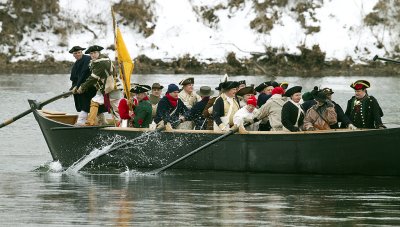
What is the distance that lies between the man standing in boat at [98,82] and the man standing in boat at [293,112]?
11.0 ft

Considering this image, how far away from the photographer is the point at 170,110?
20.9 metres

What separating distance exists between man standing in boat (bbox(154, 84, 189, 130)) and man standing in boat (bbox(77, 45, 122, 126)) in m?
1.28

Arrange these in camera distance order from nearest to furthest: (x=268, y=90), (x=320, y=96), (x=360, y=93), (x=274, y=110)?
(x=320, y=96)
(x=360, y=93)
(x=274, y=110)
(x=268, y=90)

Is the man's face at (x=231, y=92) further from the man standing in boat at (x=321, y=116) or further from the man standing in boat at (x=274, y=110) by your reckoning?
the man standing in boat at (x=321, y=116)

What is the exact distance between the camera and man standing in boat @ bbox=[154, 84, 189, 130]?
2075cm

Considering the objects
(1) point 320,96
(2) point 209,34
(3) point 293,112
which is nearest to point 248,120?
(3) point 293,112

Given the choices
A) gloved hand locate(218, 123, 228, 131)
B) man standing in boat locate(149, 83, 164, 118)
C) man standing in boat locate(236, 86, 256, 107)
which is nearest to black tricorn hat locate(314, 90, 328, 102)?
man standing in boat locate(236, 86, 256, 107)

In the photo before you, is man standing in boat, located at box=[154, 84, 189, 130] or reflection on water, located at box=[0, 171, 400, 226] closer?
reflection on water, located at box=[0, 171, 400, 226]

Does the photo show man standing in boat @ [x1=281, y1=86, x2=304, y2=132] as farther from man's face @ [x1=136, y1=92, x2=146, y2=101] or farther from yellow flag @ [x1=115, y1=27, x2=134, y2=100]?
yellow flag @ [x1=115, y1=27, x2=134, y2=100]

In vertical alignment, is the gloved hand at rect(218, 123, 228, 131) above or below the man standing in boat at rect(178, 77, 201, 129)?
below

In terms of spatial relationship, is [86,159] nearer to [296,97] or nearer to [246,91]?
[246,91]

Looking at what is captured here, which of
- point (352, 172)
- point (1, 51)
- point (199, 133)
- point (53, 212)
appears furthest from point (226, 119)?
point (1, 51)

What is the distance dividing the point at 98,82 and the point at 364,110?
15.0 ft

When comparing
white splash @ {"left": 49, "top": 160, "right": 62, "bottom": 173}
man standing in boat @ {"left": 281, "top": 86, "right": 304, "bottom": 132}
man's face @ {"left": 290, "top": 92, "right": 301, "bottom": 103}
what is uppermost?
man's face @ {"left": 290, "top": 92, "right": 301, "bottom": 103}
